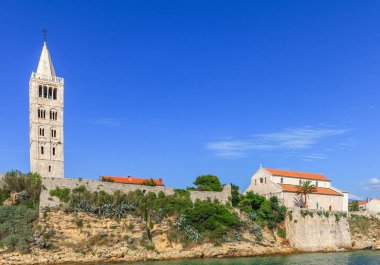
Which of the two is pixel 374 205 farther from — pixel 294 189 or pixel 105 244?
pixel 105 244

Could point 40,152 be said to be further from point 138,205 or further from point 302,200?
point 302,200

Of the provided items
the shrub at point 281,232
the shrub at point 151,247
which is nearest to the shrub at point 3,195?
the shrub at point 151,247

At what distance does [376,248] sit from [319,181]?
10859 millimetres

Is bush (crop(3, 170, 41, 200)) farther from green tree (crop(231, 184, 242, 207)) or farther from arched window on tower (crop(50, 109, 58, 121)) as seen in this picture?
green tree (crop(231, 184, 242, 207))

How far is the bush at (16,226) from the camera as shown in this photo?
1320 inches

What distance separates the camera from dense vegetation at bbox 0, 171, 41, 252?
33.8 m

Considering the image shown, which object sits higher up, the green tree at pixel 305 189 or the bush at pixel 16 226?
the green tree at pixel 305 189

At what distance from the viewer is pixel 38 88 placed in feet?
157

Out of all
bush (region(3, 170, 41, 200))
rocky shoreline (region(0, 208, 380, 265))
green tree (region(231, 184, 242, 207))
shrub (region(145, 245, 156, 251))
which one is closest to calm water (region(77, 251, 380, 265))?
rocky shoreline (region(0, 208, 380, 265))

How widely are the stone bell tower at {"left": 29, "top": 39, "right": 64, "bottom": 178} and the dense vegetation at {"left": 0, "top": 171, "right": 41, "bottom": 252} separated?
8020 mm

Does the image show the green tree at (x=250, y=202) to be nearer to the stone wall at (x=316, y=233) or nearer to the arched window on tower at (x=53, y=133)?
the stone wall at (x=316, y=233)

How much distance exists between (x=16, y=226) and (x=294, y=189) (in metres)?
31.7

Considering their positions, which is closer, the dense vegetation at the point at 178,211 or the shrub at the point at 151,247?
the shrub at the point at 151,247

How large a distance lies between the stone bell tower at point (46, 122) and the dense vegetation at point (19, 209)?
802 centimetres
